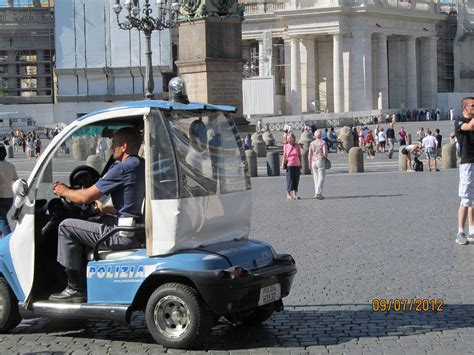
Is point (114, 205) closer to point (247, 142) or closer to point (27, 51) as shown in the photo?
point (247, 142)

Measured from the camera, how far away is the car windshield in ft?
23.1

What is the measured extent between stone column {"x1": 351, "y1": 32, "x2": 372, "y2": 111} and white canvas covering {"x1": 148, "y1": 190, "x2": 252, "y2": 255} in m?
73.3

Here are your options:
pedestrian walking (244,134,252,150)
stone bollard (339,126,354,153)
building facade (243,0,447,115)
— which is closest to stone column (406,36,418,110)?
building facade (243,0,447,115)

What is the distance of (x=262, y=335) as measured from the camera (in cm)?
737

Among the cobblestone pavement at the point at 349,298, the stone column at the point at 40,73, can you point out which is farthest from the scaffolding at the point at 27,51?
the cobblestone pavement at the point at 349,298

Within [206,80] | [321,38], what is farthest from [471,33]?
[206,80]

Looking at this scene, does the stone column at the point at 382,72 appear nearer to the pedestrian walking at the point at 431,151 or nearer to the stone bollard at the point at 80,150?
the pedestrian walking at the point at 431,151

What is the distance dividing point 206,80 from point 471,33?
63705 mm

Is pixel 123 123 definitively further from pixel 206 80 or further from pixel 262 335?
pixel 206 80

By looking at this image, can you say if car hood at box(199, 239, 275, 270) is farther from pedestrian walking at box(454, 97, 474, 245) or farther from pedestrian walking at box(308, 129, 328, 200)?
A: pedestrian walking at box(308, 129, 328, 200)

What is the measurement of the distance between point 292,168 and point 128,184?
1382cm

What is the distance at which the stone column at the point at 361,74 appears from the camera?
8012 centimetres

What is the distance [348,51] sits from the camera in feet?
264
